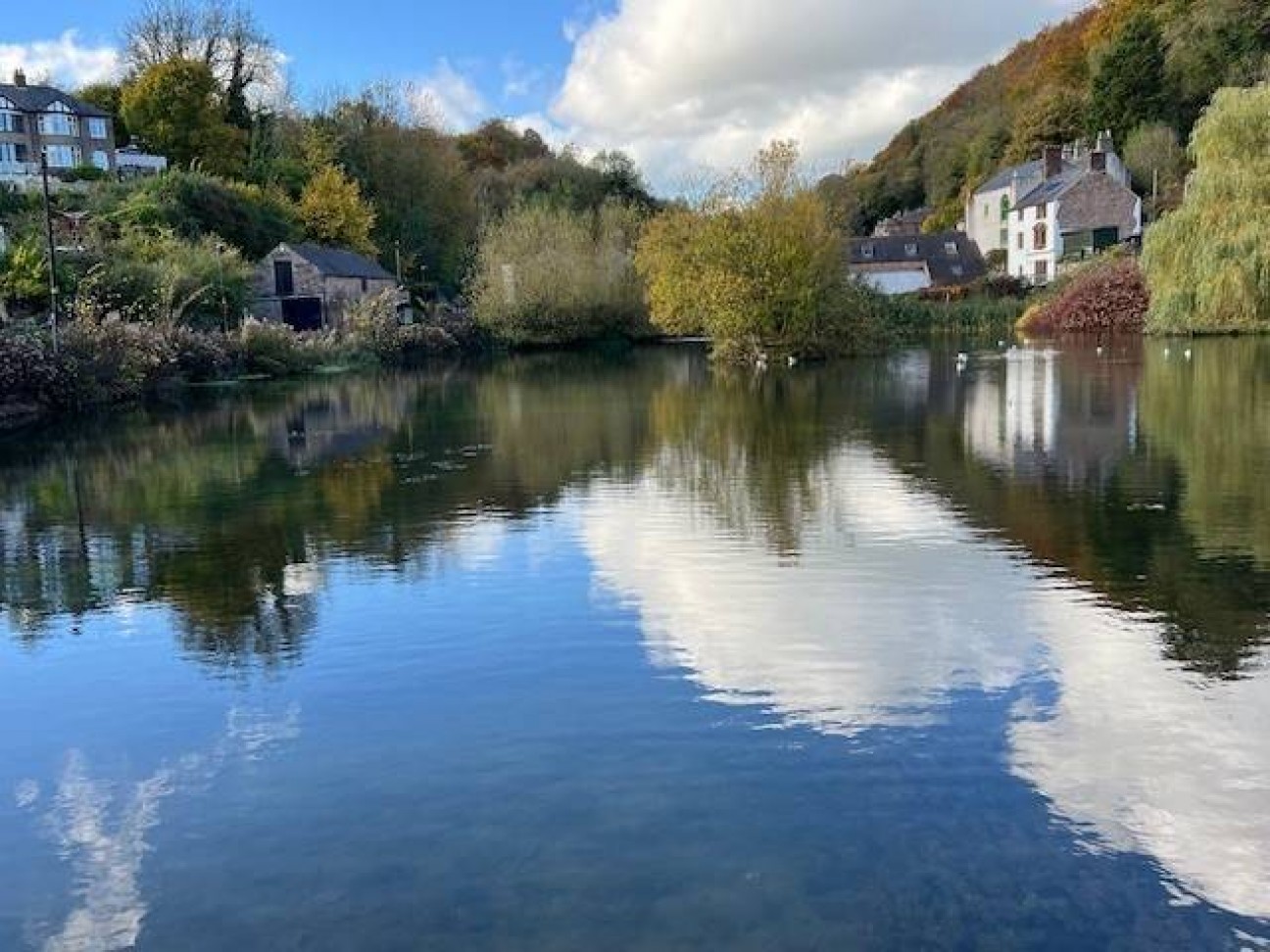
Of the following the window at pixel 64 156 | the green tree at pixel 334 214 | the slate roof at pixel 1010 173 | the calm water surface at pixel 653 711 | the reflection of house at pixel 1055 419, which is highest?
the window at pixel 64 156

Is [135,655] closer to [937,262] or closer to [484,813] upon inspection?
[484,813]

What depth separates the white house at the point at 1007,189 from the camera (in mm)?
62778

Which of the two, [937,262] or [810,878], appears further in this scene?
[937,262]

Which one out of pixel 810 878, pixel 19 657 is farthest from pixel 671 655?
pixel 19 657

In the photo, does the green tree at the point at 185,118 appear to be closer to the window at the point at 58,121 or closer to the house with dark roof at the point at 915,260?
the window at the point at 58,121

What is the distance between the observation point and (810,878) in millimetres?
4555

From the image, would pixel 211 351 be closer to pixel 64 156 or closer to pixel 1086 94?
pixel 64 156

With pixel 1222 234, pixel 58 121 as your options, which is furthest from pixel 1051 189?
pixel 58 121

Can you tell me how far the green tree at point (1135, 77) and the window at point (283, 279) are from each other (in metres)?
48.1

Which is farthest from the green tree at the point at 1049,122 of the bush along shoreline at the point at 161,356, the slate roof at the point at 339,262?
the bush along shoreline at the point at 161,356

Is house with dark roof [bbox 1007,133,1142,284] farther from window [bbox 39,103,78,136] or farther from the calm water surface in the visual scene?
window [bbox 39,103,78,136]

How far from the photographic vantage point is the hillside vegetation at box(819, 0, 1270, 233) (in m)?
61.3

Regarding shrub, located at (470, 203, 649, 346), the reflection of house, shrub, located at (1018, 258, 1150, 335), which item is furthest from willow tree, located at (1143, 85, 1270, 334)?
shrub, located at (470, 203, 649, 346)

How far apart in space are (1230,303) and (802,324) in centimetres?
1187
